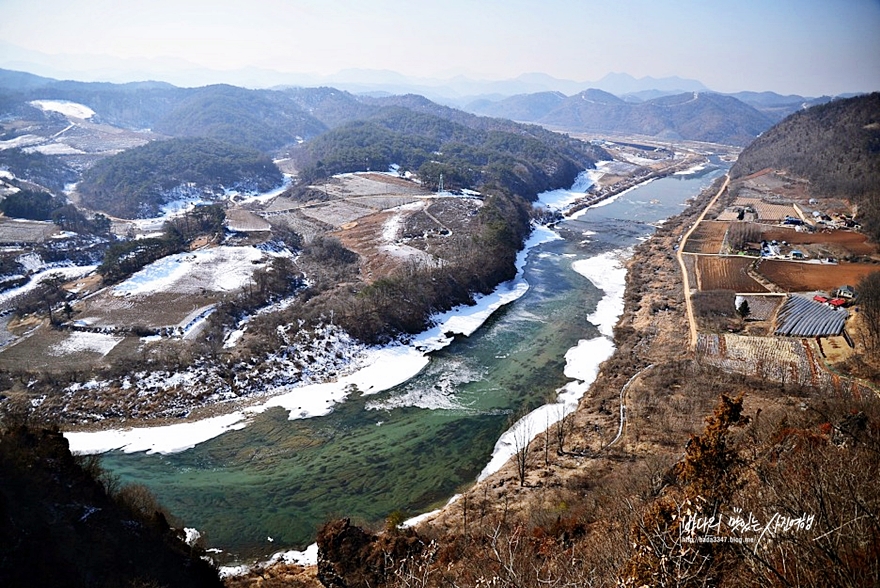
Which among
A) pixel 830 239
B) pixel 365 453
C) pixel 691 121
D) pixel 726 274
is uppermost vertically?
pixel 691 121

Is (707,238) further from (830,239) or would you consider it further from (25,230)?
(25,230)

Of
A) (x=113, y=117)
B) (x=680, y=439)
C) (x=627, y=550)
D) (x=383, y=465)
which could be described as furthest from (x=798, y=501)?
(x=113, y=117)

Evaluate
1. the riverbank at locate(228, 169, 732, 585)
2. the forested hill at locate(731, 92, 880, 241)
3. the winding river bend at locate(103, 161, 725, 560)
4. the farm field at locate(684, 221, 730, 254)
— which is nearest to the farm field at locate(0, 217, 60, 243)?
the winding river bend at locate(103, 161, 725, 560)

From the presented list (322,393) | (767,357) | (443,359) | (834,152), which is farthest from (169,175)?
(834,152)

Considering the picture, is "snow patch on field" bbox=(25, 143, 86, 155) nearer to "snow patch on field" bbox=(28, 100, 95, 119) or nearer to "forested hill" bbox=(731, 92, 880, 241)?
"snow patch on field" bbox=(28, 100, 95, 119)

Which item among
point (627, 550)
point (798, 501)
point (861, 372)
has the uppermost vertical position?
point (798, 501)

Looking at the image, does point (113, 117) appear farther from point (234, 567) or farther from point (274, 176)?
point (234, 567)
